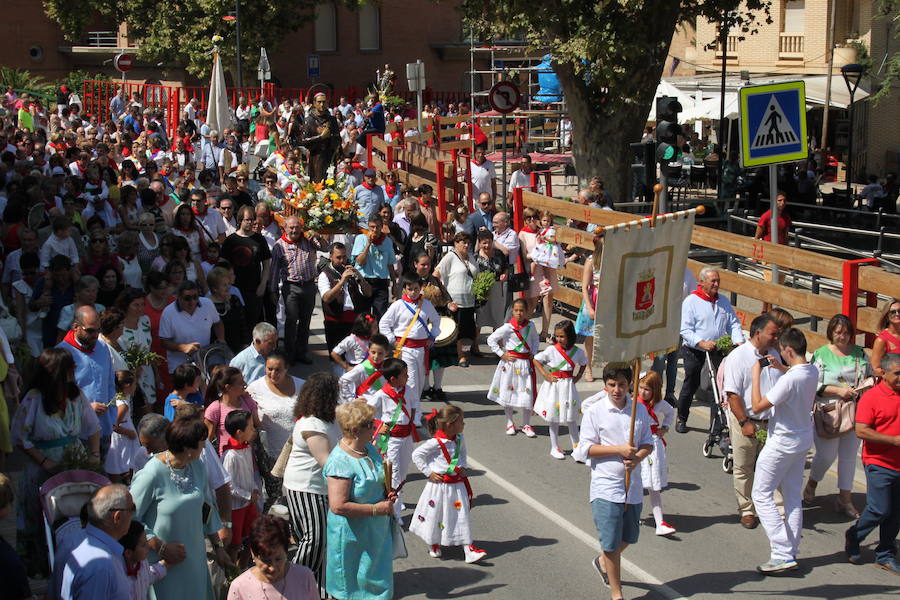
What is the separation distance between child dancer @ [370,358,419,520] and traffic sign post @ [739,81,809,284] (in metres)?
4.48

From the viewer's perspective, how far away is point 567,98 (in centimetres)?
2162

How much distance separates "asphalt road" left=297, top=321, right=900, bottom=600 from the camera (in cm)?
838

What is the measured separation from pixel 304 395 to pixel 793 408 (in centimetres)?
362

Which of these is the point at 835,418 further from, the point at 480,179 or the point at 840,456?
the point at 480,179

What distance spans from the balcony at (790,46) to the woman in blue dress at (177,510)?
38770 millimetres

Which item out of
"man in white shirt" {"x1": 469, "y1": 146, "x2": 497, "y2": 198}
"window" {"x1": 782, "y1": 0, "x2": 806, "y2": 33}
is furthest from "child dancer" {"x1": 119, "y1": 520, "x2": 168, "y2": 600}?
"window" {"x1": 782, "y1": 0, "x2": 806, "y2": 33}

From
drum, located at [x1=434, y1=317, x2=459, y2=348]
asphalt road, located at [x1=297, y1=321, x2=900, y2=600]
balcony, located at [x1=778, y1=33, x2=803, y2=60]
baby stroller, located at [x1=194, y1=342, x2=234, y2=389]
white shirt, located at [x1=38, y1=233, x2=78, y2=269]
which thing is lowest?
asphalt road, located at [x1=297, y1=321, x2=900, y2=600]

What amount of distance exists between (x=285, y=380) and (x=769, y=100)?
5968 mm

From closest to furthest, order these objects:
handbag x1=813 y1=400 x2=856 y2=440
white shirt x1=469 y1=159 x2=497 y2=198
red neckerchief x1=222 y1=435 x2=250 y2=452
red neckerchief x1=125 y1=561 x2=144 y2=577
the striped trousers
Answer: red neckerchief x1=125 y1=561 x2=144 y2=577 → the striped trousers → red neckerchief x1=222 y1=435 x2=250 y2=452 → handbag x1=813 y1=400 x2=856 y2=440 → white shirt x1=469 y1=159 x2=497 y2=198

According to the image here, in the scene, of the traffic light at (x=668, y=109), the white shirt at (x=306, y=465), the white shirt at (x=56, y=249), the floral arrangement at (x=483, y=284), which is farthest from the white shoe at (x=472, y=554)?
the traffic light at (x=668, y=109)

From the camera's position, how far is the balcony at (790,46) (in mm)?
41938

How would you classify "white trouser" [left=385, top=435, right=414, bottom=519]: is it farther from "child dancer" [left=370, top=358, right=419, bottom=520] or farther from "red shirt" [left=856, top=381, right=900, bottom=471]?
"red shirt" [left=856, top=381, right=900, bottom=471]

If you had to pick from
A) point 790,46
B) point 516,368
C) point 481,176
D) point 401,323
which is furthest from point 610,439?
point 790,46

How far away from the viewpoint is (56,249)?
1213cm
